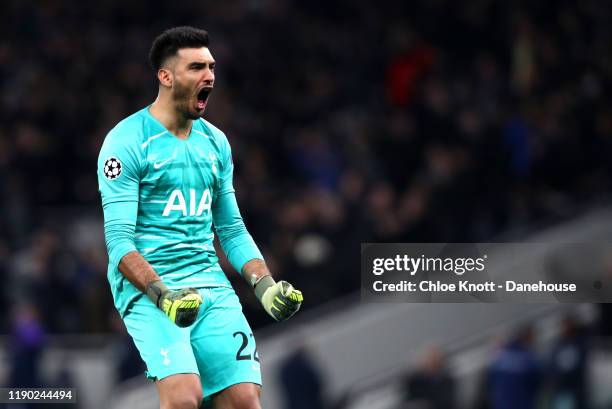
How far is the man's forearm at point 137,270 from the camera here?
15.7 ft

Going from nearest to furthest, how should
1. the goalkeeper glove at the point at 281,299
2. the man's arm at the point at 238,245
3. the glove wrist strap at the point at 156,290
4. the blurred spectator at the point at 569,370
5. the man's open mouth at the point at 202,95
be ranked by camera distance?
1. the glove wrist strap at the point at 156,290
2. the goalkeeper glove at the point at 281,299
3. the man's open mouth at the point at 202,95
4. the man's arm at the point at 238,245
5. the blurred spectator at the point at 569,370

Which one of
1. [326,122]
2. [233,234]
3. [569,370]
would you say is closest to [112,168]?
[233,234]

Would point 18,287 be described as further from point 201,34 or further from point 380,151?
point 201,34

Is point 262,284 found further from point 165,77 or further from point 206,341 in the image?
point 165,77

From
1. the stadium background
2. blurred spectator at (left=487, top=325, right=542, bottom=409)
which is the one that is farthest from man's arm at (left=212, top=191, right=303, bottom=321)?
blurred spectator at (left=487, top=325, right=542, bottom=409)

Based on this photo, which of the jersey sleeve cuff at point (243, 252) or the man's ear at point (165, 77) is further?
the jersey sleeve cuff at point (243, 252)

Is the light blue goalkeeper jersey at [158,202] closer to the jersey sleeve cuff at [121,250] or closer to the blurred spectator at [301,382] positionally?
the jersey sleeve cuff at [121,250]

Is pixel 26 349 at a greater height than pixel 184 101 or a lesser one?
lesser

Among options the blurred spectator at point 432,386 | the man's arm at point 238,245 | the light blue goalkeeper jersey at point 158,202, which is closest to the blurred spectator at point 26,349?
the blurred spectator at point 432,386

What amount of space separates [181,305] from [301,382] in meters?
5.92

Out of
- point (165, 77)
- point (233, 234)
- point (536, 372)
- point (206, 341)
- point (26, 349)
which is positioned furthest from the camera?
point (26, 349)

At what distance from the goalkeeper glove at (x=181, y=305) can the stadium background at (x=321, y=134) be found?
205 inches

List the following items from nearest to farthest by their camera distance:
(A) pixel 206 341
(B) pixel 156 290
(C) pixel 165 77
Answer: (B) pixel 156 290, (A) pixel 206 341, (C) pixel 165 77

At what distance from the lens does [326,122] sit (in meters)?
12.1
